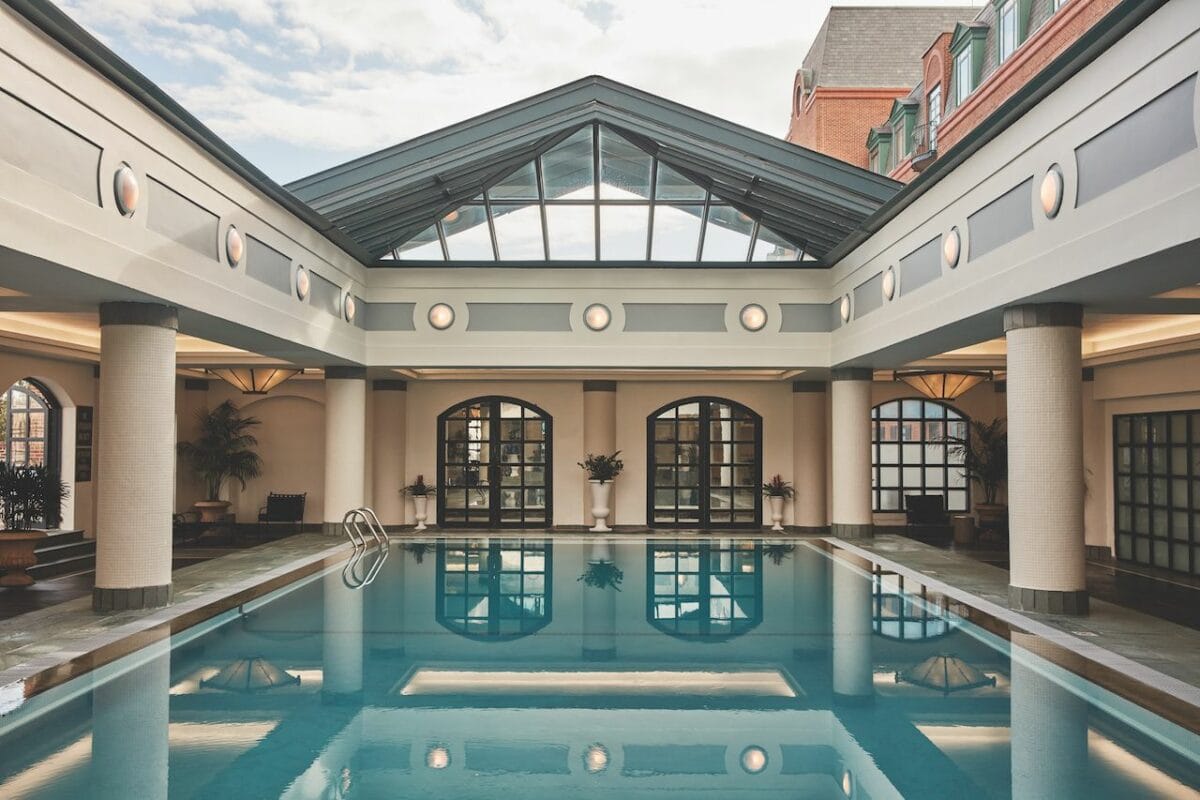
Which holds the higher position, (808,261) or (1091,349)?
(808,261)

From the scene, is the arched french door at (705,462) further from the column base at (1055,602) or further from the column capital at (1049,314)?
the column capital at (1049,314)

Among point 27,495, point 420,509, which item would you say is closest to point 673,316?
point 420,509

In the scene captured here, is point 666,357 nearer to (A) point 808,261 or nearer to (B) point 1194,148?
(A) point 808,261

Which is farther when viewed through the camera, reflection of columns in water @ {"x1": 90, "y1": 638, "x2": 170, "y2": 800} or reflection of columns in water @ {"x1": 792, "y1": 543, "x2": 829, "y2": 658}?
reflection of columns in water @ {"x1": 792, "y1": 543, "x2": 829, "y2": 658}

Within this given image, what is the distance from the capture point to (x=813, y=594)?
1141cm

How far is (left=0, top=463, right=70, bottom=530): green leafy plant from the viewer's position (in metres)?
11.7

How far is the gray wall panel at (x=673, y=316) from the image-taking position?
669 inches

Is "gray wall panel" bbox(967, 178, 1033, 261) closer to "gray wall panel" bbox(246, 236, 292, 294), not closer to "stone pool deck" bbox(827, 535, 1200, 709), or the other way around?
"stone pool deck" bbox(827, 535, 1200, 709)

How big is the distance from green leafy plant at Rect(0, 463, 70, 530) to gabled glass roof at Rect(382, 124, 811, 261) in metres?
7.20

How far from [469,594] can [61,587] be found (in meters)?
5.17

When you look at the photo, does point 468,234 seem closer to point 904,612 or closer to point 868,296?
point 868,296

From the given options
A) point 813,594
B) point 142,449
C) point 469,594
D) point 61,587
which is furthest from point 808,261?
point 61,587

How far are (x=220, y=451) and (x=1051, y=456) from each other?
53.6 ft

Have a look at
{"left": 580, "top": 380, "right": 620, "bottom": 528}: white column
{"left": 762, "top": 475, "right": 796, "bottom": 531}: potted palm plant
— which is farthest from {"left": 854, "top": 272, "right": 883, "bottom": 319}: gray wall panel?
{"left": 580, "top": 380, "right": 620, "bottom": 528}: white column
